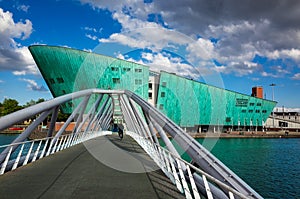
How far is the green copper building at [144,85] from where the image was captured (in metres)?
57.2

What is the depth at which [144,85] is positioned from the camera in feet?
203

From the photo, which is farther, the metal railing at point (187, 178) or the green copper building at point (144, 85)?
the green copper building at point (144, 85)

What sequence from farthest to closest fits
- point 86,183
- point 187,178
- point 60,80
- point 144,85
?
point 144,85, point 60,80, point 187,178, point 86,183

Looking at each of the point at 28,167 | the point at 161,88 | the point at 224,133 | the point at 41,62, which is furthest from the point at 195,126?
the point at 28,167

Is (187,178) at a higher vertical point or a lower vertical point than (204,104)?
lower

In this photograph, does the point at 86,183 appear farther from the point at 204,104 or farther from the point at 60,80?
the point at 204,104

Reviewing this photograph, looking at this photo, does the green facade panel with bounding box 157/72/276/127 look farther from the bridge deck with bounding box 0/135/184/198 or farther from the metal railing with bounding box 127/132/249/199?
the metal railing with bounding box 127/132/249/199

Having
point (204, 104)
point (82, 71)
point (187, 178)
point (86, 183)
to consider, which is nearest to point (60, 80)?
point (82, 71)

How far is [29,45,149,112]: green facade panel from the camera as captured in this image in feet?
185

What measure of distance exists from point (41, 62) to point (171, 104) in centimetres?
3007

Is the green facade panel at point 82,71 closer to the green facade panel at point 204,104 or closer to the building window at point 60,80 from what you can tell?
the building window at point 60,80

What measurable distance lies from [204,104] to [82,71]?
3072 cm

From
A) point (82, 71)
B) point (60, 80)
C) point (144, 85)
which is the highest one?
point (82, 71)

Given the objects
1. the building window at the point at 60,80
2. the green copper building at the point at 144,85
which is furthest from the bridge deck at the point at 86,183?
the building window at the point at 60,80
